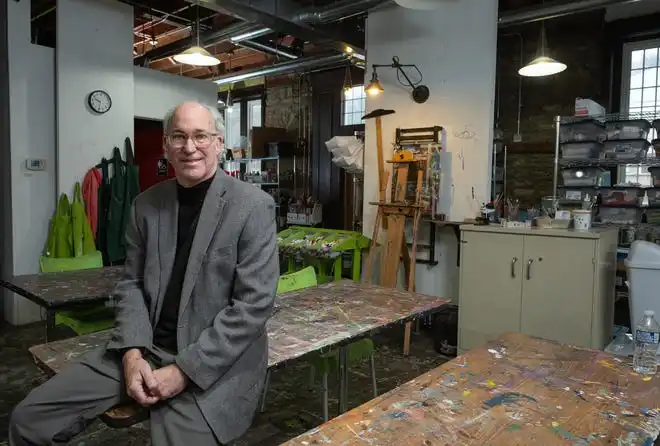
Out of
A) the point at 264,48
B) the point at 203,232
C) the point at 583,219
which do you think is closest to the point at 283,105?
the point at 264,48

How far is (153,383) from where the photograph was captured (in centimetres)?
137

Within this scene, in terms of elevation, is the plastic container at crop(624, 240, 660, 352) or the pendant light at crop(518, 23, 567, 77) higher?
the pendant light at crop(518, 23, 567, 77)

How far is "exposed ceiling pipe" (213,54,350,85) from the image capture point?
5.86m

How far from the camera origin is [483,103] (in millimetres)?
4039

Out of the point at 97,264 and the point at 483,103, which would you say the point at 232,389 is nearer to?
the point at 97,264

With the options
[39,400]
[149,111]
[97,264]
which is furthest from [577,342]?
[149,111]

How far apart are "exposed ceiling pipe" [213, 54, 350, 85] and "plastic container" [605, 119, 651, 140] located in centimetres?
293

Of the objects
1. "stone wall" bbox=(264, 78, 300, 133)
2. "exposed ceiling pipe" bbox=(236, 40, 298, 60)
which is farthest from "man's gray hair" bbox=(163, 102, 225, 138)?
"stone wall" bbox=(264, 78, 300, 133)

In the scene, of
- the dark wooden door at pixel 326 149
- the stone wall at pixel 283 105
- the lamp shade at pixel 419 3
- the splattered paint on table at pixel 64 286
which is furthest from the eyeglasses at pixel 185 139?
the stone wall at pixel 283 105

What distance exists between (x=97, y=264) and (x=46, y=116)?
79.3 inches

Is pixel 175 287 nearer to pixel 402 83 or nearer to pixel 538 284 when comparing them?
pixel 538 284

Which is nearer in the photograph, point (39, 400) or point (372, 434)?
point (372, 434)

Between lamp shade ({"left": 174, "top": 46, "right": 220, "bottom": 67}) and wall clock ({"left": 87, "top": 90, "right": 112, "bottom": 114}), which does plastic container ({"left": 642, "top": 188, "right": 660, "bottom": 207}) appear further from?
wall clock ({"left": 87, "top": 90, "right": 112, "bottom": 114})

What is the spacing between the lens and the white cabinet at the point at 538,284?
3.18 meters
